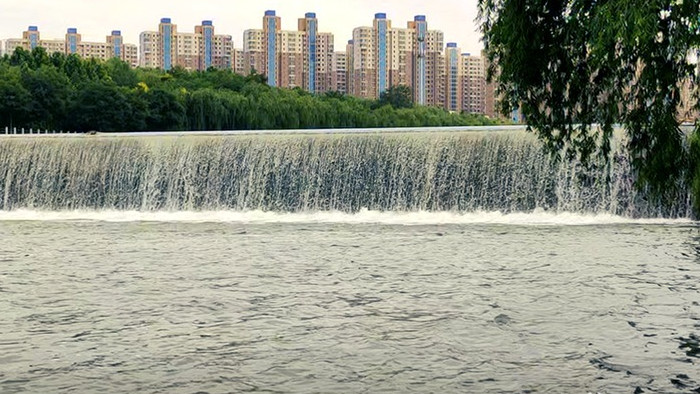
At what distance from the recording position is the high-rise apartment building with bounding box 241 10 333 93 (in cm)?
10400

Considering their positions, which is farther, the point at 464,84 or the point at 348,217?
the point at 464,84

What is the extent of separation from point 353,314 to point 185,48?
104901 millimetres

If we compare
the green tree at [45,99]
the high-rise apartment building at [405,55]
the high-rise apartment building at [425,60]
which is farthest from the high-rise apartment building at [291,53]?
the green tree at [45,99]

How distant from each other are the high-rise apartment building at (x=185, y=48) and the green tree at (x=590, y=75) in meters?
104

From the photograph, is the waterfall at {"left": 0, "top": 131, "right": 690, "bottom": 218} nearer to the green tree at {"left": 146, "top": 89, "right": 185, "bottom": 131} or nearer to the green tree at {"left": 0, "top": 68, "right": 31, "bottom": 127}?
the green tree at {"left": 0, "top": 68, "right": 31, "bottom": 127}

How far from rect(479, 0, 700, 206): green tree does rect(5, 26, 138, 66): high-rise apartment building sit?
4457 inches

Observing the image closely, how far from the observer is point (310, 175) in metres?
21.7

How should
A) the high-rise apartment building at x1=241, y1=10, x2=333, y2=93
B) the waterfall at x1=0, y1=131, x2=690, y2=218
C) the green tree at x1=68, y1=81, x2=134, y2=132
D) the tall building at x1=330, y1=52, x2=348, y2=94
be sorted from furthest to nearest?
the tall building at x1=330, y1=52, x2=348, y2=94
the high-rise apartment building at x1=241, y1=10, x2=333, y2=93
the green tree at x1=68, y1=81, x2=134, y2=132
the waterfall at x1=0, y1=131, x2=690, y2=218

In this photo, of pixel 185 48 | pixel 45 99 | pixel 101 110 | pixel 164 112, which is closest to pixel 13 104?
pixel 45 99

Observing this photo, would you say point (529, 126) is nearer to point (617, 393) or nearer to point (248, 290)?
point (617, 393)

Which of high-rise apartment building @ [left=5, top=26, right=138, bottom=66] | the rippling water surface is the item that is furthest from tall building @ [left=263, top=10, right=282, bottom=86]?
the rippling water surface

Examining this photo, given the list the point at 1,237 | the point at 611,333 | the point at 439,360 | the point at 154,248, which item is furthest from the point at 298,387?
the point at 1,237

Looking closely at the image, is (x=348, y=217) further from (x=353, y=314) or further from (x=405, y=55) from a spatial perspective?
(x=405, y=55)

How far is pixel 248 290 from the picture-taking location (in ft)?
35.8
